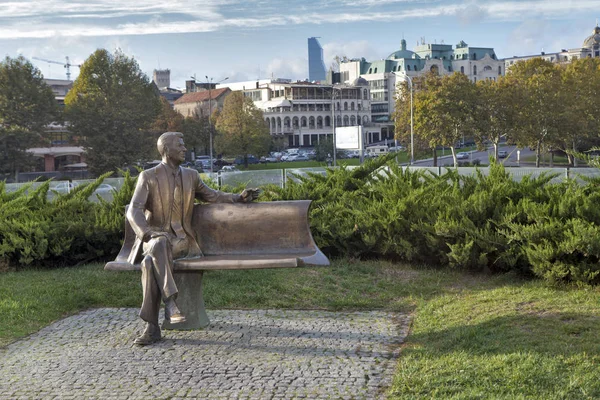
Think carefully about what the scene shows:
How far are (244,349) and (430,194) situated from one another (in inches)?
192

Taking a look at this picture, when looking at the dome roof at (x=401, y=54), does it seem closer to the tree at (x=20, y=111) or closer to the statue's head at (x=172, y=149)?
the tree at (x=20, y=111)

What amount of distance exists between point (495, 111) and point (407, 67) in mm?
87939

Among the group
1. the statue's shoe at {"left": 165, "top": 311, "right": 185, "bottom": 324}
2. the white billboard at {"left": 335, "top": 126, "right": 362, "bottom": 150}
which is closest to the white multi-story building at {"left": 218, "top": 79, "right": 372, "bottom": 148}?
the white billboard at {"left": 335, "top": 126, "right": 362, "bottom": 150}

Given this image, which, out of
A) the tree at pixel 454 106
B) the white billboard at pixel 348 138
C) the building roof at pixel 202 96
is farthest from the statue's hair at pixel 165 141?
the building roof at pixel 202 96

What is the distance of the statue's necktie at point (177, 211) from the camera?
7.57 metres

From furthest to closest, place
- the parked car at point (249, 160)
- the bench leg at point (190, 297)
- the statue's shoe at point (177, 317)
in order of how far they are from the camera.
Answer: the parked car at point (249, 160) < the bench leg at point (190, 297) < the statue's shoe at point (177, 317)

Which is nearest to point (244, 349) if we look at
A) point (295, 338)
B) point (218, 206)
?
point (295, 338)

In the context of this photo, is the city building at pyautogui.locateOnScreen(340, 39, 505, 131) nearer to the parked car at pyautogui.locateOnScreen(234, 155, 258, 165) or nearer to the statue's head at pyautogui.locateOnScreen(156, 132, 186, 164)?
the parked car at pyautogui.locateOnScreen(234, 155, 258, 165)

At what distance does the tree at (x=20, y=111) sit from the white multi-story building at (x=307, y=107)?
172 ft

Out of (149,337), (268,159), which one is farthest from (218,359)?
(268,159)

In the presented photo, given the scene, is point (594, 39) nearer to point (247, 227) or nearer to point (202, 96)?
point (202, 96)

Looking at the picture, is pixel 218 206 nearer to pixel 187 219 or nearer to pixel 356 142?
pixel 187 219

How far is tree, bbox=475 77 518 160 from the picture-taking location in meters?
46.8

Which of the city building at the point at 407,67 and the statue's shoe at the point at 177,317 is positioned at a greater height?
the city building at the point at 407,67
